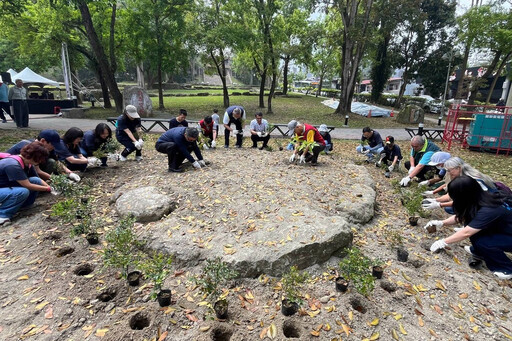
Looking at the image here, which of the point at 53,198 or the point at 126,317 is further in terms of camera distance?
the point at 53,198

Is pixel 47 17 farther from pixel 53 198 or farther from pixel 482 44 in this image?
pixel 482 44

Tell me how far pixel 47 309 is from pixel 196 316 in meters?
1.23

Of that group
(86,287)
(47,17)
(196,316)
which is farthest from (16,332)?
(47,17)

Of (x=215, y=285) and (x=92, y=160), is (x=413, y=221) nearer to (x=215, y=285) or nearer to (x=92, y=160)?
(x=215, y=285)

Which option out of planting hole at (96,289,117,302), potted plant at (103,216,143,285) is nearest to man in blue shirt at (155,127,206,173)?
potted plant at (103,216,143,285)

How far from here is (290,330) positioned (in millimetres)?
2176

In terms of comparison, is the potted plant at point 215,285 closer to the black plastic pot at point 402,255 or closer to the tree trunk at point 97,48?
the black plastic pot at point 402,255

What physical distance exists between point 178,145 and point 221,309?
133 inches

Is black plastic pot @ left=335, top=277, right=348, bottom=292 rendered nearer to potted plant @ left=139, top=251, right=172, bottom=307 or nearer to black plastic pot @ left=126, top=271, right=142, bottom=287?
potted plant @ left=139, top=251, right=172, bottom=307

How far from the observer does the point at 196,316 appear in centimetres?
225

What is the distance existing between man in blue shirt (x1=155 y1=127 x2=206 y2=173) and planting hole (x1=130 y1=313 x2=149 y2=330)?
10.1ft

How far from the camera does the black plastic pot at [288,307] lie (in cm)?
223

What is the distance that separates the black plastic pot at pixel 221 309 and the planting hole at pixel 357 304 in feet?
3.50

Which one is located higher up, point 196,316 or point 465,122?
point 465,122
